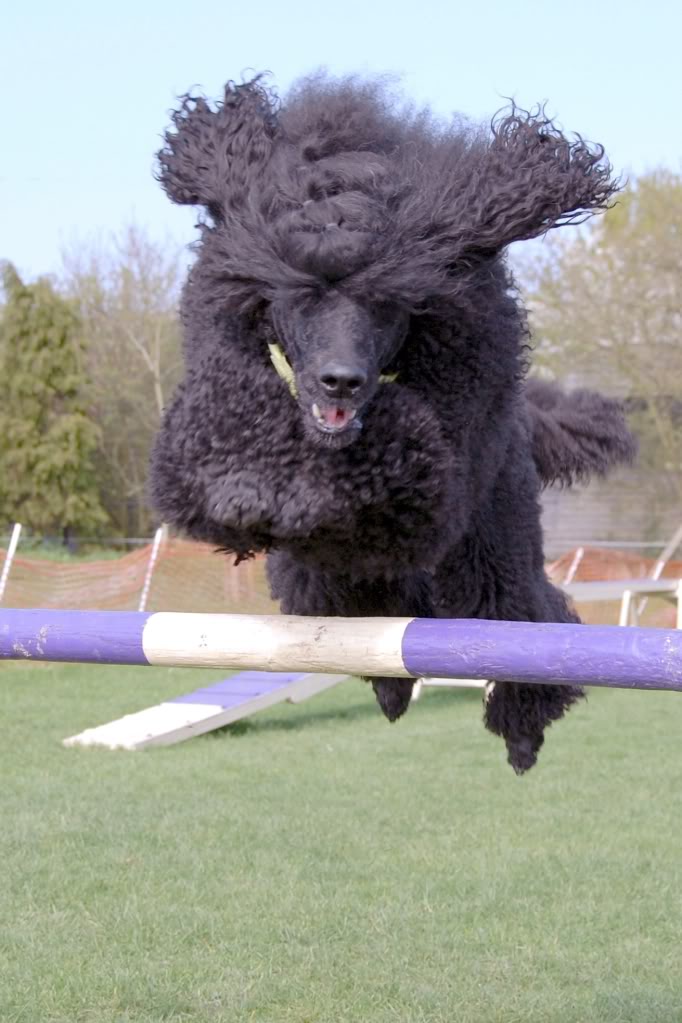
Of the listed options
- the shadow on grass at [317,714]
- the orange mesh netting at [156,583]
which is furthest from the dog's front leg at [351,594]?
the orange mesh netting at [156,583]

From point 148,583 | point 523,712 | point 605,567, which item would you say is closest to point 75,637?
point 523,712

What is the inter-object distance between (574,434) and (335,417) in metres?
1.61

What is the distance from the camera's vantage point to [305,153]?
8.21 feet

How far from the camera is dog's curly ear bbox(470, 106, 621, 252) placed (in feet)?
7.77

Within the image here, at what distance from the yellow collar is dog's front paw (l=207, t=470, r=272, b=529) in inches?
7.6

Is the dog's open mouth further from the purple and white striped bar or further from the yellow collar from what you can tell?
the purple and white striped bar

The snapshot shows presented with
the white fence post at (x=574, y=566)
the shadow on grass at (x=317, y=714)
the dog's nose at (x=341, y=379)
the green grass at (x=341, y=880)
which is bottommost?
the shadow on grass at (x=317, y=714)

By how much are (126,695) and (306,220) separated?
10.0 m

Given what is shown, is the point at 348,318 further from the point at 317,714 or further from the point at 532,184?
the point at 317,714

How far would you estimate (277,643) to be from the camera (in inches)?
91.1

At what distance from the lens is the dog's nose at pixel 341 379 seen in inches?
86.6

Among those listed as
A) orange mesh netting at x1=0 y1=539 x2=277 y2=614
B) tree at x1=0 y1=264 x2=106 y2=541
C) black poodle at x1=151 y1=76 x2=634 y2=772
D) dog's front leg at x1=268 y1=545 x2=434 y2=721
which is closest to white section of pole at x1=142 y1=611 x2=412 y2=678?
black poodle at x1=151 y1=76 x2=634 y2=772

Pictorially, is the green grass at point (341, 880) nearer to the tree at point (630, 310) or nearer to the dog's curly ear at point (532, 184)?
the dog's curly ear at point (532, 184)

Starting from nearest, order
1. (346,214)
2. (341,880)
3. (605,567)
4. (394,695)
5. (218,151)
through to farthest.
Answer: (346,214) → (218,151) → (394,695) → (341,880) → (605,567)
